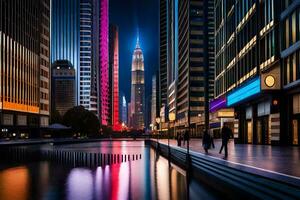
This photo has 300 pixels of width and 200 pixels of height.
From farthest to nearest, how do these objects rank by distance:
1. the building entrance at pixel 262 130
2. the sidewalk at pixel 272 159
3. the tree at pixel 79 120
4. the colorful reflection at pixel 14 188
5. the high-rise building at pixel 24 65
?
the tree at pixel 79 120 < the high-rise building at pixel 24 65 < the building entrance at pixel 262 130 < the colorful reflection at pixel 14 188 < the sidewalk at pixel 272 159

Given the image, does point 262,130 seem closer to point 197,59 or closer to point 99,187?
point 99,187

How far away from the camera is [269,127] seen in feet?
168

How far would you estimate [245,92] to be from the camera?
52188mm

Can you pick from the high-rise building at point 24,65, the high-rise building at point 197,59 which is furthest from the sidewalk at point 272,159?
the high-rise building at point 197,59

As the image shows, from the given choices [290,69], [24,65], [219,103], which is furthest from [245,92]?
[24,65]

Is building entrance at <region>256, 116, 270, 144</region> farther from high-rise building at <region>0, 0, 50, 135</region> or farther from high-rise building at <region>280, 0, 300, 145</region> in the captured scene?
high-rise building at <region>0, 0, 50, 135</region>

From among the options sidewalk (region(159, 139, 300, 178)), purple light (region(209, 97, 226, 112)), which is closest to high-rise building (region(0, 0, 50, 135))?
purple light (region(209, 97, 226, 112))

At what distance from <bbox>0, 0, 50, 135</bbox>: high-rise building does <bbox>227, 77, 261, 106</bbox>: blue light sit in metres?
68.0

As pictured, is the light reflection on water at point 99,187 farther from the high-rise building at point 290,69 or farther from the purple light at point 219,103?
the purple light at point 219,103

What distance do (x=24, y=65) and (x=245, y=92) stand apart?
92506 millimetres

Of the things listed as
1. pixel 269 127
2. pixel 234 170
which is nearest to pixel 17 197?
pixel 234 170

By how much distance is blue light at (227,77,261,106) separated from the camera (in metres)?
46.6

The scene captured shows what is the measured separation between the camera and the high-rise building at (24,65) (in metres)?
119

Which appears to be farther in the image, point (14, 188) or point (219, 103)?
point (219, 103)
